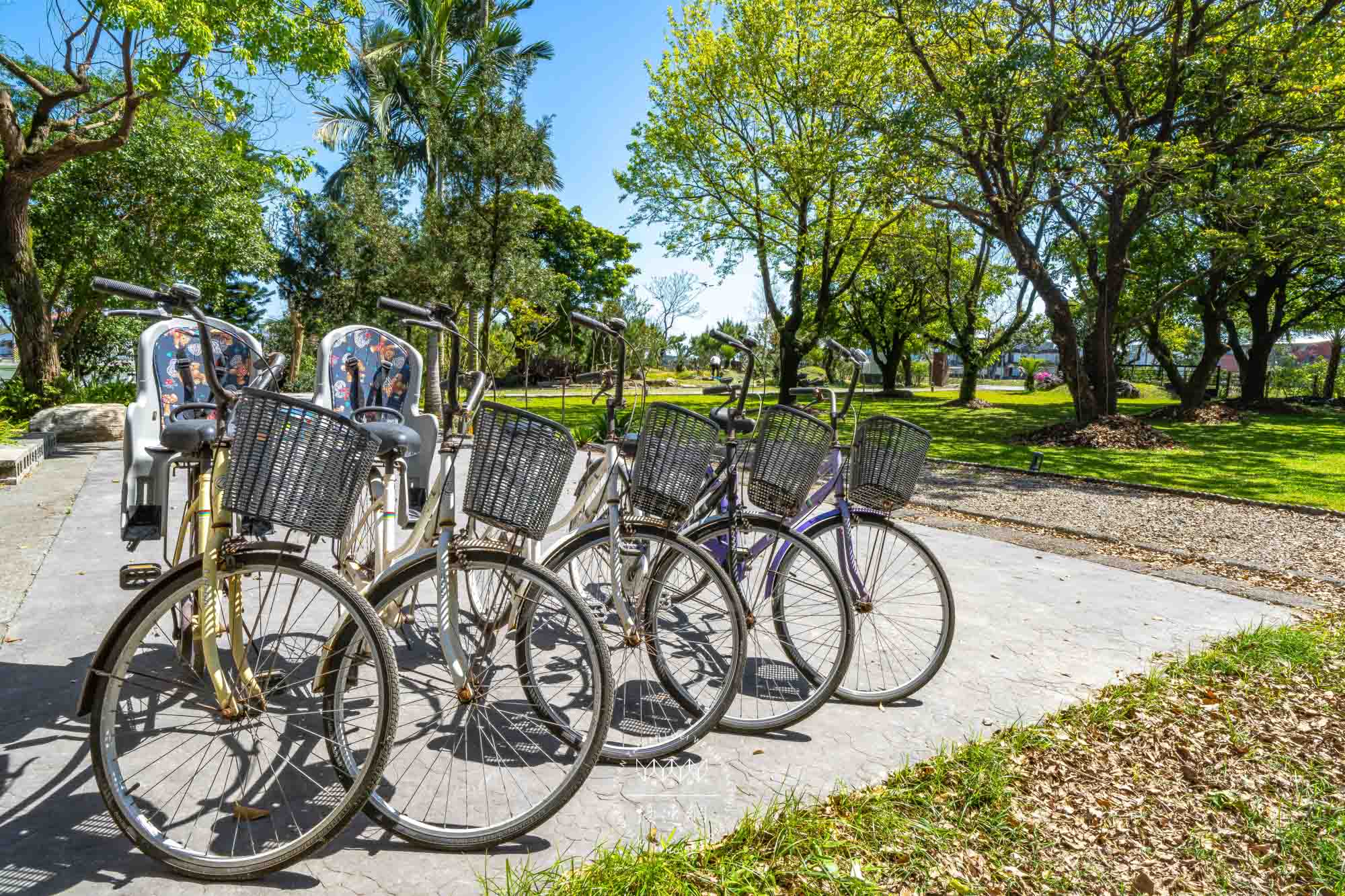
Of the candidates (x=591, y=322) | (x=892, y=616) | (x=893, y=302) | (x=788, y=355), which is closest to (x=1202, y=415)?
(x=788, y=355)

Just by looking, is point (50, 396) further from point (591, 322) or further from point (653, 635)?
point (653, 635)

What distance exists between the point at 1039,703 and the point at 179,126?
14.7 meters

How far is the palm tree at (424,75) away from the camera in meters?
15.5

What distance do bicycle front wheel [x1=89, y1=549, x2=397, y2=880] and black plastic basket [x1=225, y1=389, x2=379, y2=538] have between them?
0.15m

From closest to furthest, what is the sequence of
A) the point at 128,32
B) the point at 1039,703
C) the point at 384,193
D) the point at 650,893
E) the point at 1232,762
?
the point at 650,893 → the point at 1232,762 → the point at 1039,703 → the point at 128,32 → the point at 384,193

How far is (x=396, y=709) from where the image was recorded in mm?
1937

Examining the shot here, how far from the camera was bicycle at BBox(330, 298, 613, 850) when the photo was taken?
7.04ft

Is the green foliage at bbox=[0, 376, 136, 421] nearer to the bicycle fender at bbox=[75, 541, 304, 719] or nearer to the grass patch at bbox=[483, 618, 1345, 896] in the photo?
the bicycle fender at bbox=[75, 541, 304, 719]

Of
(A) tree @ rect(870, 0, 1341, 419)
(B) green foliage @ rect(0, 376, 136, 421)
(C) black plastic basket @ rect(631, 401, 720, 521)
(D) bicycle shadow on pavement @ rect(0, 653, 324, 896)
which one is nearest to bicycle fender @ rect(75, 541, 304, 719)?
(D) bicycle shadow on pavement @ rect(0, 653, 324, 896)

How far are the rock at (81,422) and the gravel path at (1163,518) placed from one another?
10428 mm

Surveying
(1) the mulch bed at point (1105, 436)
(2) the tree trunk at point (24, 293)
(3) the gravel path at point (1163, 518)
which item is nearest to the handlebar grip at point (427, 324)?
(3) the gravel path at point (1163, 518)

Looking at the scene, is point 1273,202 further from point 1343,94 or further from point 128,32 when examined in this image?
point 128,32

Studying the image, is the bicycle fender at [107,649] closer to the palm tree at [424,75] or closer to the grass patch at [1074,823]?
the grass patch at [1074,823]

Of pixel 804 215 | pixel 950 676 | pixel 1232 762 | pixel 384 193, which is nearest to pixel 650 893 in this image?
pixel 950 676
